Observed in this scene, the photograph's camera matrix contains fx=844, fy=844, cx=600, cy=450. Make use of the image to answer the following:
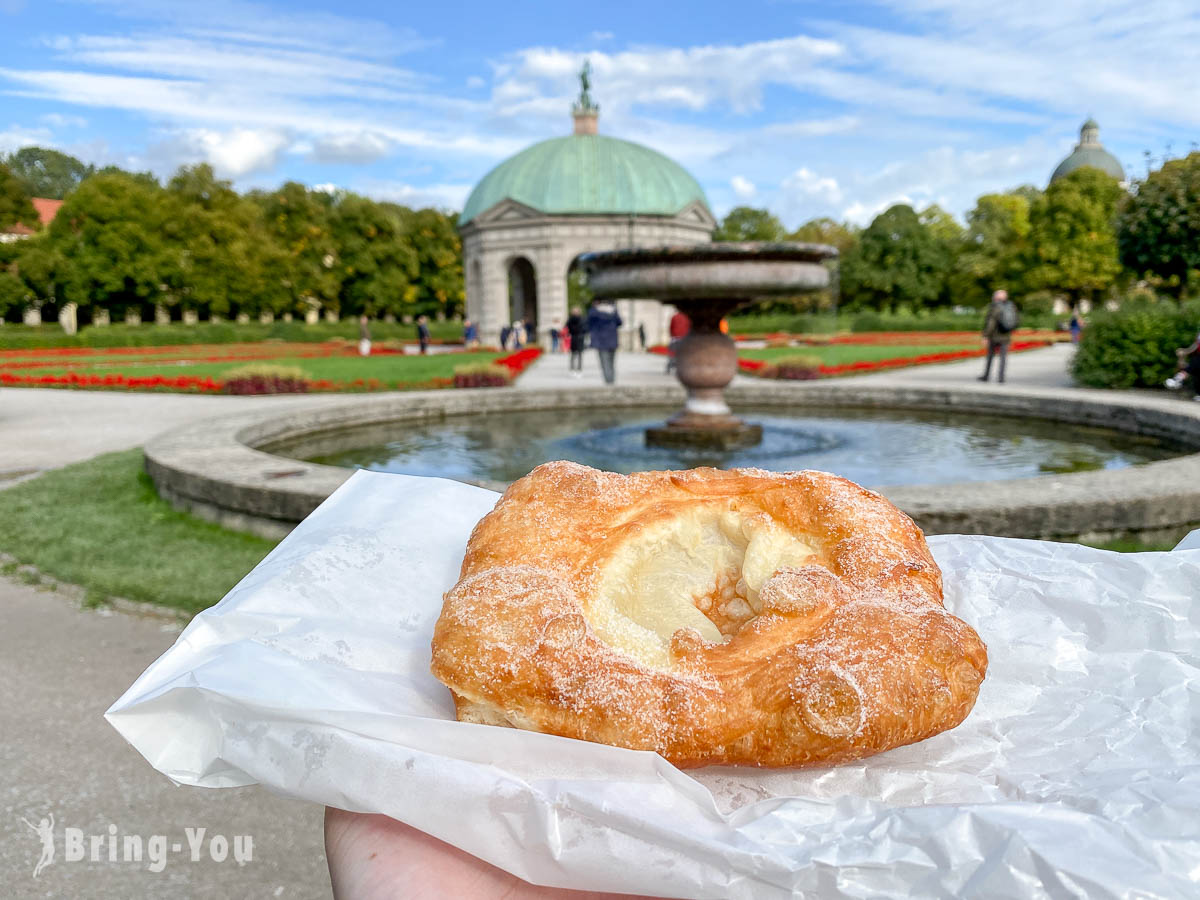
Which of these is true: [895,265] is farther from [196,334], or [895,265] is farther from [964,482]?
[964,482]

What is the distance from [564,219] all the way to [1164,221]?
27865mm

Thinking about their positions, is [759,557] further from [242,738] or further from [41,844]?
[41,844]

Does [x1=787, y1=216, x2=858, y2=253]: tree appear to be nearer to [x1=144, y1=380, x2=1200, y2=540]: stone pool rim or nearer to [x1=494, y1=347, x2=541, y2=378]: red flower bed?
[x1=494, y1=347, x2=541, y2=378]: red flower bed

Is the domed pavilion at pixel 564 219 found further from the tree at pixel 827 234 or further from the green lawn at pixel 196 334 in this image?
the tree at pixel 827 234

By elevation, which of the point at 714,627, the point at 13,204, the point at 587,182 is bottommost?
the point at 714,627

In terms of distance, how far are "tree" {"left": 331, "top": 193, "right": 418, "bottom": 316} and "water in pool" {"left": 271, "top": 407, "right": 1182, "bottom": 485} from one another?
1979 inches

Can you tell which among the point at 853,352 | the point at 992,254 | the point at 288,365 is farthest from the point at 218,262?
the point at 992,254

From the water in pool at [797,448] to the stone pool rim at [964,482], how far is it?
0.27 metres

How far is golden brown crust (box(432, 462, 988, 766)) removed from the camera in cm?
142

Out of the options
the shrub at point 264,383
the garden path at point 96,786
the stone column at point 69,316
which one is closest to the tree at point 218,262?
the stone column at point 69,316

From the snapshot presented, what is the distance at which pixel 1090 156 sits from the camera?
284 ft

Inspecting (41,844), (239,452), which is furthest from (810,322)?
(41,844)

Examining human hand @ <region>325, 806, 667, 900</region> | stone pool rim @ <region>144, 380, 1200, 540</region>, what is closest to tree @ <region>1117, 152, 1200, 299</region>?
stone pool rim @ <region>144, 380, 1200, 540</region>

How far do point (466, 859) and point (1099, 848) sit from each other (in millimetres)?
901
